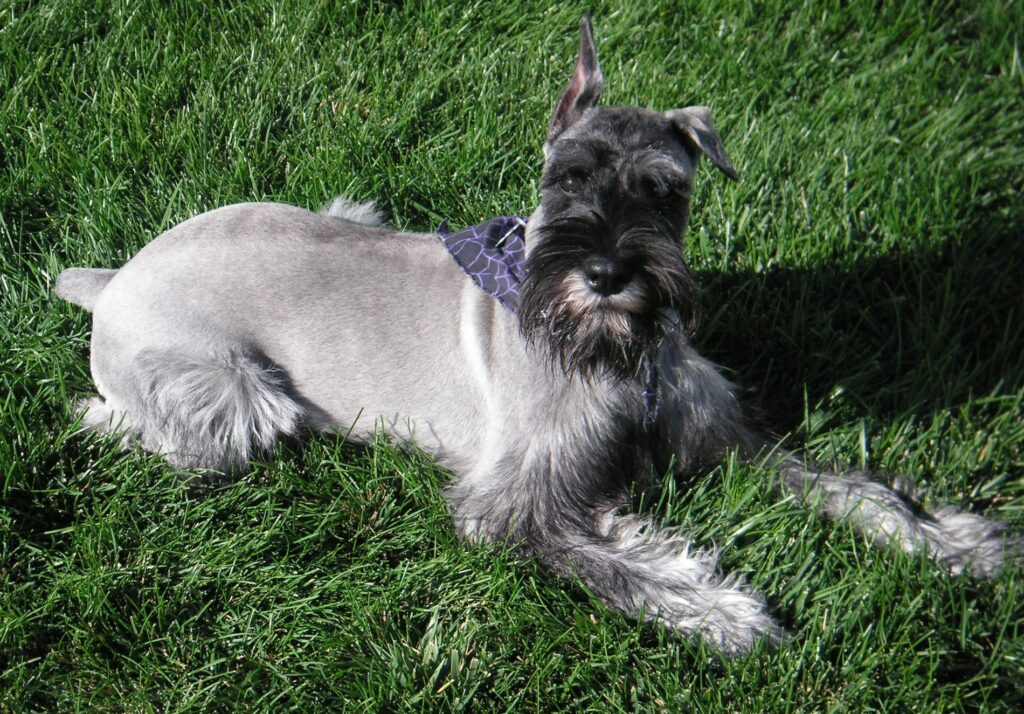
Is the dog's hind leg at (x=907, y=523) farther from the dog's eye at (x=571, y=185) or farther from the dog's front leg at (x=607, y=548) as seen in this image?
the dog's eye at (x=571, y=185)

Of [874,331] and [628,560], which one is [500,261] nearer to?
[628,560]

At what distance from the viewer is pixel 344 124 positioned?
520 cm

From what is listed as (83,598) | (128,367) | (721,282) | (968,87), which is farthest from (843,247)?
(83,598)

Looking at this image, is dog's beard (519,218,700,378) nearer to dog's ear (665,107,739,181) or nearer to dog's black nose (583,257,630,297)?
dog's black nose (583,257,630,297)

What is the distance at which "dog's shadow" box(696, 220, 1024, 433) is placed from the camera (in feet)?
14.1

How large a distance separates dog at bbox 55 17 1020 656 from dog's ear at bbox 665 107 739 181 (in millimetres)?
13

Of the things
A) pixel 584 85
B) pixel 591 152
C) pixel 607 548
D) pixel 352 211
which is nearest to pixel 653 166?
pixel 591 152

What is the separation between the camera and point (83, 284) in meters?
4.22

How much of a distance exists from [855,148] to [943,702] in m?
3.01

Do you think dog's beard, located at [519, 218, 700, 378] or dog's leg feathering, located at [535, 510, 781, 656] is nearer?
dog's beard, located at [519, 218, 700, 378]

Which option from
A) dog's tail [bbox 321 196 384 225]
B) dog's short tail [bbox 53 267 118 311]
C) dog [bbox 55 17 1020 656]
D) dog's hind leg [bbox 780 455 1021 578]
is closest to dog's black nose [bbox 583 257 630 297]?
dog [bbox 55 17 1020 656]

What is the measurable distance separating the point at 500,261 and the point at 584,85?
72cm

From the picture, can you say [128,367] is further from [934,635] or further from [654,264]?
[934,635]

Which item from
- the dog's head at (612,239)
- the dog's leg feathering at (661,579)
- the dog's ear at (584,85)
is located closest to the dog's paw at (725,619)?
the dog's leg feathering at (661,579)
